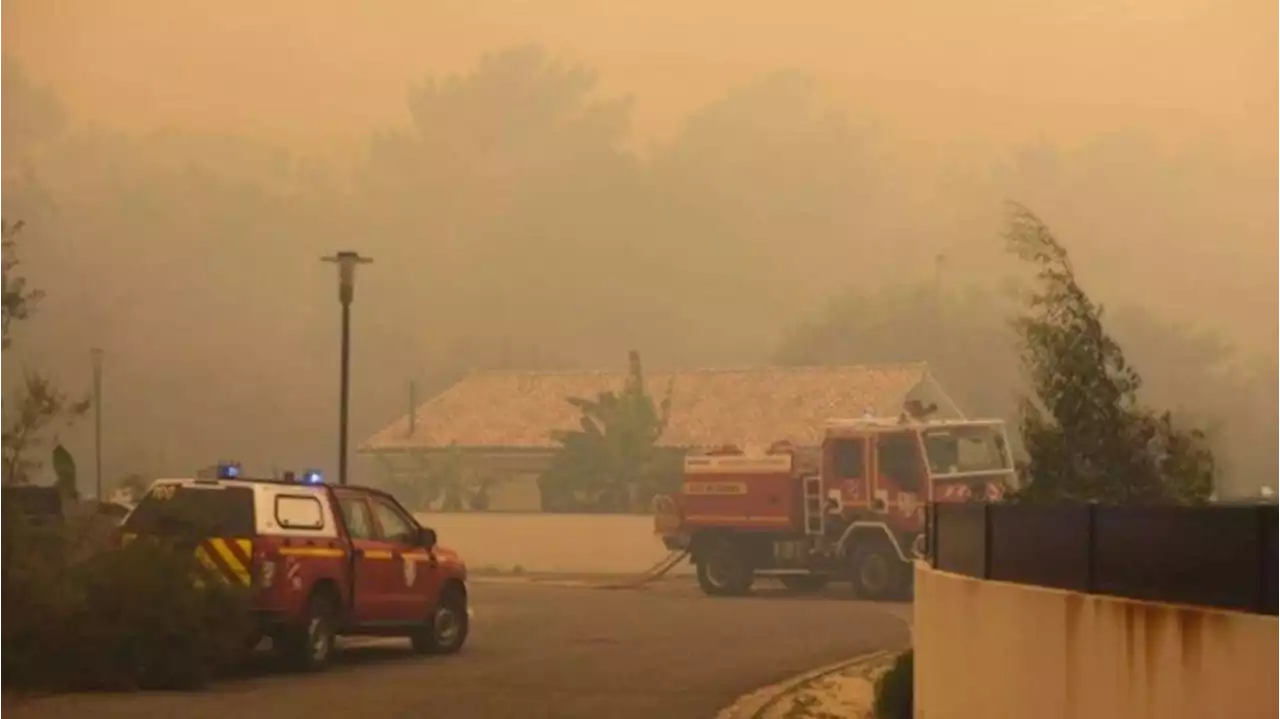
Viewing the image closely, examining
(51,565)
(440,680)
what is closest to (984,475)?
(440,680)

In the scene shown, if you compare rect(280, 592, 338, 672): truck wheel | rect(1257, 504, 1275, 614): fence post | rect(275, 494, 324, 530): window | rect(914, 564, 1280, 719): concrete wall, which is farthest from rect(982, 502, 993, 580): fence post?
rect(275, 494, 324, 530): window

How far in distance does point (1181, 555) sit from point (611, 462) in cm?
5034

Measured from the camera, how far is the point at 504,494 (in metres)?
62.1

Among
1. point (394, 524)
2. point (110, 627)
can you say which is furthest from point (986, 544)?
point (394, 524)

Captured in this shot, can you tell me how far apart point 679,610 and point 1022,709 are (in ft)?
72.7

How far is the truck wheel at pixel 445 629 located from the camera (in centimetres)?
2305

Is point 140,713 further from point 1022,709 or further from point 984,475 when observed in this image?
point 984,475

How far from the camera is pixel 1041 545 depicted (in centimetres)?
1077

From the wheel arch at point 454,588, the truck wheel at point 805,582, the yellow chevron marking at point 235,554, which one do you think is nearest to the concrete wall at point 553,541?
the truck wheel at point 805,582

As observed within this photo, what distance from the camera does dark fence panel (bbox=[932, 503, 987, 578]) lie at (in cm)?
1221

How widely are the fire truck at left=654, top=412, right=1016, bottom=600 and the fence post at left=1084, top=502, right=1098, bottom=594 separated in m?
24.5

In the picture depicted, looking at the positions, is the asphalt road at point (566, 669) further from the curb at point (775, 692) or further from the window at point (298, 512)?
the window at point (298, 512)

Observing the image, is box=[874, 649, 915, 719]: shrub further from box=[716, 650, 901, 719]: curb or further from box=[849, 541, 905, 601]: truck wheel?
box=[849, 541, 905, 601]: truck wheel

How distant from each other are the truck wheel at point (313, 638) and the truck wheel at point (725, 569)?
1750 cm
